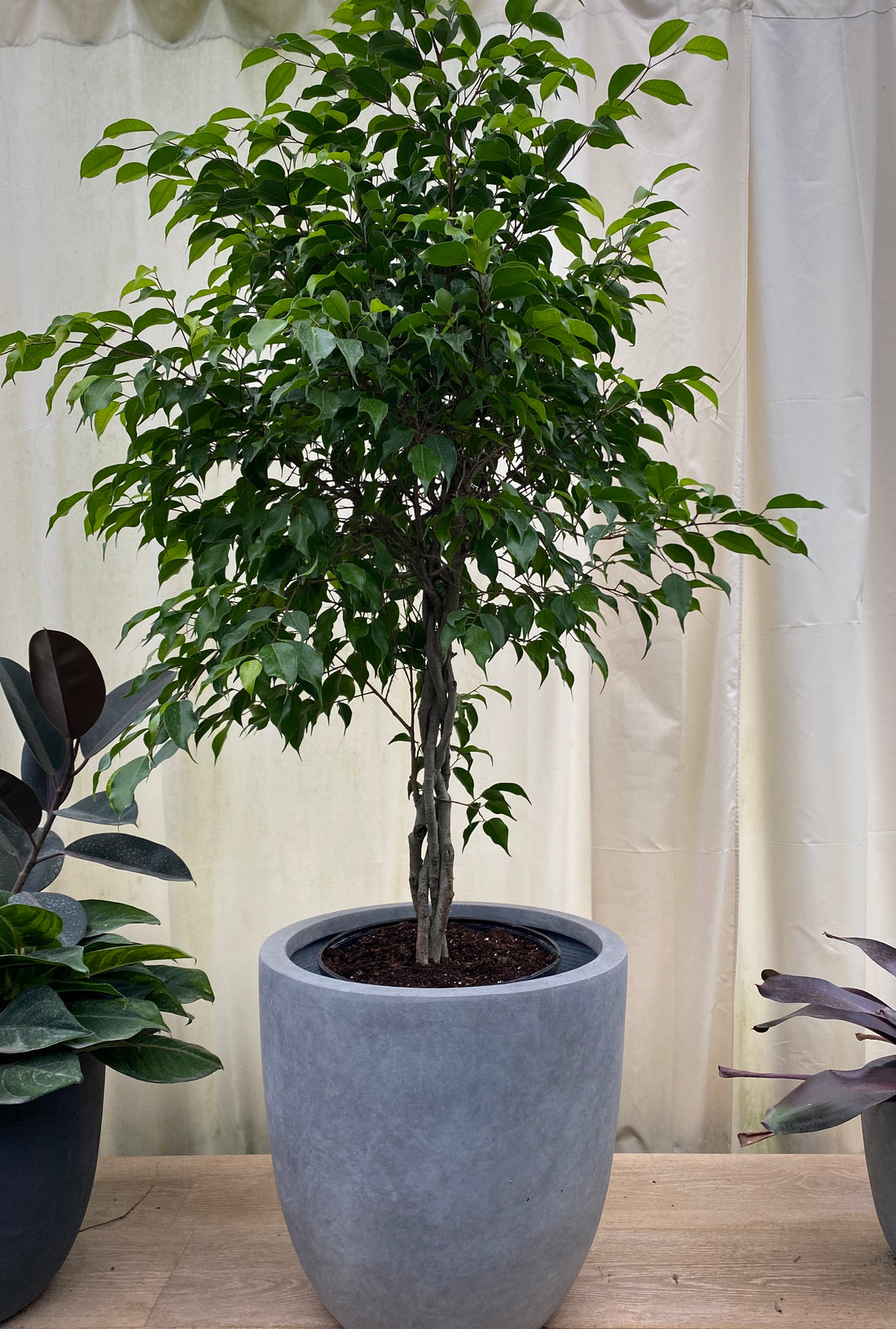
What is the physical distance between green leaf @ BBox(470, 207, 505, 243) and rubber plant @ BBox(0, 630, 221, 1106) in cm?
55

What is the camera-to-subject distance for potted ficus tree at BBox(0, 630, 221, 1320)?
3.49ft

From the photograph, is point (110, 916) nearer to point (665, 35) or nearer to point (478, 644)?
point (478, 644)

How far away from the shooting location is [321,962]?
113cm

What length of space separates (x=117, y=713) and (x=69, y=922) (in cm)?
25

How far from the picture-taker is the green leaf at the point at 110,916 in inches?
49.5

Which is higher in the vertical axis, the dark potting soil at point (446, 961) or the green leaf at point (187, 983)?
the dark potting soil at point (446, 961)

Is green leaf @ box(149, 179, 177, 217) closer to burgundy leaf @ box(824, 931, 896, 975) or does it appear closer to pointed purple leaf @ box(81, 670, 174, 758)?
pointed purple leaf @ box(81, 670, 174, 758)

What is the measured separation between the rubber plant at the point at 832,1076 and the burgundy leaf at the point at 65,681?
86 cm

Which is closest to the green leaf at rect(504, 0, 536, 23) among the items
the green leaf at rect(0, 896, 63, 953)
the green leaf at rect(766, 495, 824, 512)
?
the green leaf at rect(766, 495, 824, 512)

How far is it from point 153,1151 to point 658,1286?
82 cm

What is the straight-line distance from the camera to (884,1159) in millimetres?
1147

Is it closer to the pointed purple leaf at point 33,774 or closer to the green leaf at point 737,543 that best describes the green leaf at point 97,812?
the pointed purple leaf at point 33,774

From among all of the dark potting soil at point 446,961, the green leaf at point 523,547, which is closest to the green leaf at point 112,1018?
the dark potting soil at point 446,961

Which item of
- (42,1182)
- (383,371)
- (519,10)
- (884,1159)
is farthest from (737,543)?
(42,1182)
